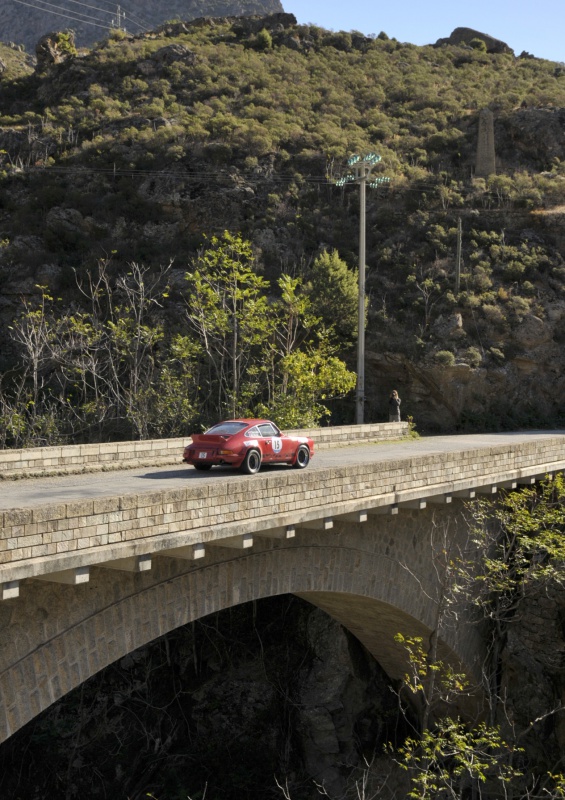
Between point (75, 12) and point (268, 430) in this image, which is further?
point (75, 12)

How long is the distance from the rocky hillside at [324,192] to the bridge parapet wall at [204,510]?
1800 cm

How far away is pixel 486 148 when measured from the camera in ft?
150

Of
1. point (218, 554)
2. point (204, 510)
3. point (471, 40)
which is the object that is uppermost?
point (471, 40)

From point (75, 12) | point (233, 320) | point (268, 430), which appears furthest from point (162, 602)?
point (75, 12)

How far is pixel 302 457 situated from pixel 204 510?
20.1 feet

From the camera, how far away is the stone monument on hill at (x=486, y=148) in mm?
45375

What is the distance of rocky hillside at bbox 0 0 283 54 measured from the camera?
120 meters

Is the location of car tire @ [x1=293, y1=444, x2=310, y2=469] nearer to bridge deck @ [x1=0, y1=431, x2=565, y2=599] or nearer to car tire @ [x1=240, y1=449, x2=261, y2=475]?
bridge deck @ [x1=0, y1=431, x2=565, y2=599]

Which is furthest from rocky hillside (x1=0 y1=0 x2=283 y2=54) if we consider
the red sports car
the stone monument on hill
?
the red sports car

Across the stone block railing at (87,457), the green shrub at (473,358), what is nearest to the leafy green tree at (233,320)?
the stone block railing at (87,457)

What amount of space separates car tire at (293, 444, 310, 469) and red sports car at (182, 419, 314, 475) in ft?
1.07

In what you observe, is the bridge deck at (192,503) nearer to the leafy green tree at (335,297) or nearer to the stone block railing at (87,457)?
the stone block railing at (87,457)

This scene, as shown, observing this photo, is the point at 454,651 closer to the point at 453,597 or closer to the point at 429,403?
the point at 453,597

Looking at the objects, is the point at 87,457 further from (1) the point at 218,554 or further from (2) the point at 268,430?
(1) the point at 218,554
